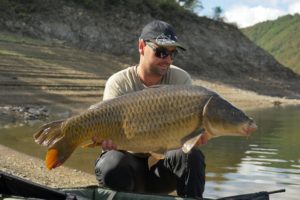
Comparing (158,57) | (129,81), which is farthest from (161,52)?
(129,81)

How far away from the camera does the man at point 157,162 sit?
4070 mm

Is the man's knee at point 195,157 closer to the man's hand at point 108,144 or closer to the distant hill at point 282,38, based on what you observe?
the man's hand at point 108,144

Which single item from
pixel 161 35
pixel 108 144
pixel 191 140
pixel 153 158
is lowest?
pixel 153 158

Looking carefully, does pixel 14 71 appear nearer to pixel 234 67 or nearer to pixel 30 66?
pixel 30 66

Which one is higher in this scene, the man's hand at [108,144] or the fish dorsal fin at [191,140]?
the fish dorsal fin at [191,140]

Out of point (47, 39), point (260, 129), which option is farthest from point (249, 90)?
point (260, 129)

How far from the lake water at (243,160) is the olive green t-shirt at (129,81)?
7.24 feet

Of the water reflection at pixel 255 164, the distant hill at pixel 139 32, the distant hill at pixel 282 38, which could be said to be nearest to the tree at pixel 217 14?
the distant hill at pixel 139 32

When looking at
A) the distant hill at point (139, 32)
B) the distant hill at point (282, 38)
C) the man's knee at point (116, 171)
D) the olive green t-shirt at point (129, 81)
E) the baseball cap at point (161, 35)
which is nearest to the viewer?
the baseball cap at point (161, 35)

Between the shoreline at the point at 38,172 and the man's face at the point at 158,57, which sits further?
the shoreline at the point at 38,172

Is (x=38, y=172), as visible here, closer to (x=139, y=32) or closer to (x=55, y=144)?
(x=55, y=144)

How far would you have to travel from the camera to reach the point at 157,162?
424 cm

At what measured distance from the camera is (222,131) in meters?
3.58

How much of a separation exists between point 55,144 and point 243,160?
576 cm
